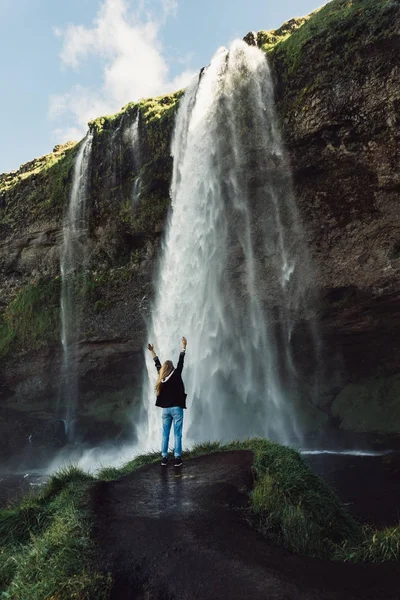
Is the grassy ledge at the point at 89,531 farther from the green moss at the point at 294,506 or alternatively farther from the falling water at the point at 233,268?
the falling water at the point at 233,268

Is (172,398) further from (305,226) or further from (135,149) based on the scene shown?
(135,149)

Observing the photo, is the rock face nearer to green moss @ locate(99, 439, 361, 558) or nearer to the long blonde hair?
green moss @ locate(99, 439, 361, 558)

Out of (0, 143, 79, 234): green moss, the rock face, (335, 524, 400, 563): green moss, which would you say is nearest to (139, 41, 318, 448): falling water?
the rock face

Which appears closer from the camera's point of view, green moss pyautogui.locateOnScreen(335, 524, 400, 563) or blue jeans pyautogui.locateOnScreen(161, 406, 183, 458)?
green moss pyautogui.locateOnScreen(335, 524, 400, 563)

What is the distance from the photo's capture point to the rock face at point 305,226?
55.6 ft

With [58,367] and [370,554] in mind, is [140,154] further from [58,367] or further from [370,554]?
[370,554]

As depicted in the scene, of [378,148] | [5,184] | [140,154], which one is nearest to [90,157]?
[140,154]

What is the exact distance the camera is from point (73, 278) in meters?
25.3

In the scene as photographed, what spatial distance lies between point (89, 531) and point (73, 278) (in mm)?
20870

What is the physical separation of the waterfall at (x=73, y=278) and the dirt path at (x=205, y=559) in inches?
717

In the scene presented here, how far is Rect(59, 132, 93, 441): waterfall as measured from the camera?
80.4 ft

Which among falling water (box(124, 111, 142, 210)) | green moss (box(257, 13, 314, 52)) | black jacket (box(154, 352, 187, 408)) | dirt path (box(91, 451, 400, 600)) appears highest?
green moss (box(257, 13, 314, 52))

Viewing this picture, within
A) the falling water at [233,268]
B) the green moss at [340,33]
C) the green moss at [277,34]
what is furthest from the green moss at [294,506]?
the green moss at [277,34]

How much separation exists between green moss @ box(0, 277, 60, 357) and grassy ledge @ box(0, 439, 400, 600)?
58.4 ft
